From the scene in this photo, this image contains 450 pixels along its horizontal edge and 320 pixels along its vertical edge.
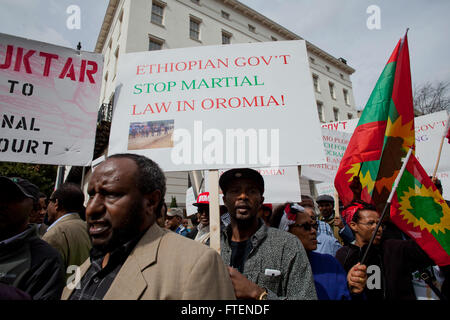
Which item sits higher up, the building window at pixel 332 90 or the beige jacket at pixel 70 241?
the building window at pixel 332 90

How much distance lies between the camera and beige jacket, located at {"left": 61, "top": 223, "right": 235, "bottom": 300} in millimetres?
953

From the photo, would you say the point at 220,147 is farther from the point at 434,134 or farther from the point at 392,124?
the point at 434,134

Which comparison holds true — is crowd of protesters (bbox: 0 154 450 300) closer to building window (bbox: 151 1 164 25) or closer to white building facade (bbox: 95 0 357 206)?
white building facade (bbox: 95 0 357 206)

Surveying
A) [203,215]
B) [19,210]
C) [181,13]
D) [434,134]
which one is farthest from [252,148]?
[181,13]

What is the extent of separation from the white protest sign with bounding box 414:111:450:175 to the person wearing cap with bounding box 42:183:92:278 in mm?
5414

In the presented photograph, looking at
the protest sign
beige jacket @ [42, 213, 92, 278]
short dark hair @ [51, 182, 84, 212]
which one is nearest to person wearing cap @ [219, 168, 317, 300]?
beige jacket @ [42, 213, 92, 278]

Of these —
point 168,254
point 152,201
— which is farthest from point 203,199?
point 168,254

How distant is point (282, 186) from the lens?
13.1 ft

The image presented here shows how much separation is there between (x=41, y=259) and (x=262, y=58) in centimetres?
222

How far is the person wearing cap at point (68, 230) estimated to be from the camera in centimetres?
219

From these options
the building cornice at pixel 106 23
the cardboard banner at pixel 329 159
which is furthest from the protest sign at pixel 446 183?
the building cornice at pixel 106 23

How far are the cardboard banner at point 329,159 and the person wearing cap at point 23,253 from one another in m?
4.16

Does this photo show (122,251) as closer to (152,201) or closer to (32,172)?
(152,201)

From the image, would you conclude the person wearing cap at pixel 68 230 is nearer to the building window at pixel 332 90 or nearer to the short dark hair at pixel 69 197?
the short dark hair at pixel 69 197
